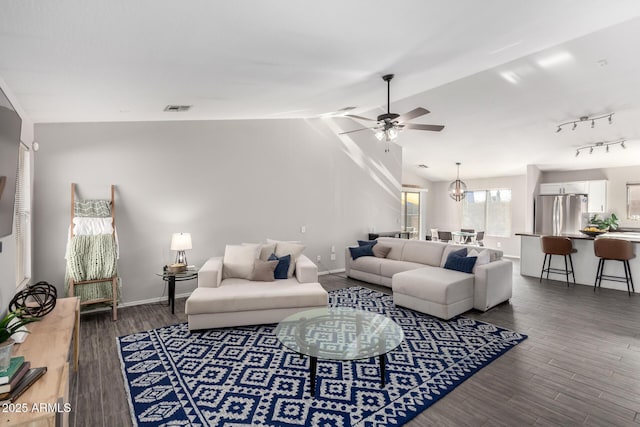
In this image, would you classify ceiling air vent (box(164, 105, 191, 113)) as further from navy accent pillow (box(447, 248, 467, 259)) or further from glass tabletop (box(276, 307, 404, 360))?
navy accent pillow (box(447, 248, 467, 259))

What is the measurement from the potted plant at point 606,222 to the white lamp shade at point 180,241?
8463mm

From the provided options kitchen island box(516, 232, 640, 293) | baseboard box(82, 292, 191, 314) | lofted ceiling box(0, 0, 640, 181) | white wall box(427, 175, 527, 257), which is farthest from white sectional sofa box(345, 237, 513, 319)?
white wall box(427, 175, 527, 257)

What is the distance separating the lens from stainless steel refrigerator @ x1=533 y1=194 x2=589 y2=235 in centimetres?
774

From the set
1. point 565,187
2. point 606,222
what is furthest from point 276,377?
point 565,187

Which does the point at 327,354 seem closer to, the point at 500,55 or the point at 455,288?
the point at 455,288

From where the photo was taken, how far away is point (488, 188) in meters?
10.1

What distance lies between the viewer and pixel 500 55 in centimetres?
344

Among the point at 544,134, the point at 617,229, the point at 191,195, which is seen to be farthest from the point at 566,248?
the point at 191,195

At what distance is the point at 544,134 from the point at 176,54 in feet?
22.0

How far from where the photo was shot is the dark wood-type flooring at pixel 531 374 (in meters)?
2.25

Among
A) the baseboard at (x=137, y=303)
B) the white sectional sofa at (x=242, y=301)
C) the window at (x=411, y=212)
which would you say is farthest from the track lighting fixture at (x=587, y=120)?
the baseboard at (x=137, y=303)

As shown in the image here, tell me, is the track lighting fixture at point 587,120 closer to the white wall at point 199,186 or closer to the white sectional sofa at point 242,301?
the white wall at point 199,186

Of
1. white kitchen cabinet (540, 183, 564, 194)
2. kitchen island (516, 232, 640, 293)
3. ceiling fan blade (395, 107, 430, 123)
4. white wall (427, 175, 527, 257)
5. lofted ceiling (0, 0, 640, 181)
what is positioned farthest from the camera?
white wall (427, 175, 527, 257)

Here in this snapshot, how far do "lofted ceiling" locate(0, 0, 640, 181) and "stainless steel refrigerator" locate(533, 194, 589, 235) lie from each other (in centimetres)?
243
